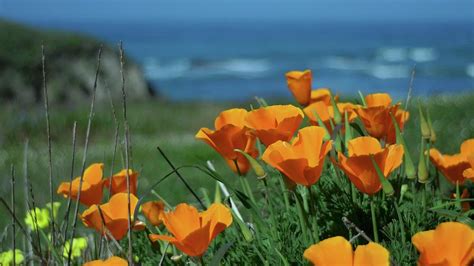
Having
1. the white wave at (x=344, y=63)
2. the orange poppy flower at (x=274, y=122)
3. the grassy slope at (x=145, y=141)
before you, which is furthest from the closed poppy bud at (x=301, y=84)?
the white wave at (x=344, y=63)

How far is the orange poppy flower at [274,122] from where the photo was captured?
1.85 m

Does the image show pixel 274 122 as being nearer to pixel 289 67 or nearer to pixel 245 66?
pixel 289 67

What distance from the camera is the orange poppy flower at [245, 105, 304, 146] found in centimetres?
185

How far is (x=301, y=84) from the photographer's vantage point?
243 cm

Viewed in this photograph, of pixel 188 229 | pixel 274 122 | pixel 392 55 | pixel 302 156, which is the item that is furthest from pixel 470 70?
pixel 188 229

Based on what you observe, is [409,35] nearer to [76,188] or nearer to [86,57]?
[86,57]

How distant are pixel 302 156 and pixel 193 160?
585 cm

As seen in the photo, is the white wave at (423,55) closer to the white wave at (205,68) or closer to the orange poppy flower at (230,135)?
the white wave at (205,68)

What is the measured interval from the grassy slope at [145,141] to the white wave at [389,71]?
3090 cm

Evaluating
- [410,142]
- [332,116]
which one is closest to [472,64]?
[410,142]

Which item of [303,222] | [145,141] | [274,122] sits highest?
[274,122]

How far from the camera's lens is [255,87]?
41.6 meters

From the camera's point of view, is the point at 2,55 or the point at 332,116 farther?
the point at 2,55

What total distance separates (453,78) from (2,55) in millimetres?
26955
